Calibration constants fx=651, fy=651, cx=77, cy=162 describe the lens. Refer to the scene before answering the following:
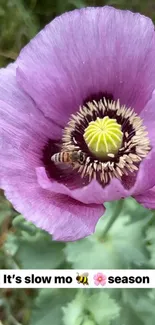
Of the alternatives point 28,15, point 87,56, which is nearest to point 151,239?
point 87,56

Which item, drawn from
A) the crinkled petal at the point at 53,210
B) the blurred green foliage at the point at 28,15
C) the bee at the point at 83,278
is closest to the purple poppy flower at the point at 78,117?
the crinkled petal at the point at 53,210

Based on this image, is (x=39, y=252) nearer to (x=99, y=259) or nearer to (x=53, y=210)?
(x=99, y=259)

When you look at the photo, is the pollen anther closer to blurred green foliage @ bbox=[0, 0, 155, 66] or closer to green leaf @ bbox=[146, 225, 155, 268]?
green leaf @ bbox=[146, 225, 155, 268]

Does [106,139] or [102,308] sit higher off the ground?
[106,139]

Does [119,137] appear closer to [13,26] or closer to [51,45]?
[51,45]

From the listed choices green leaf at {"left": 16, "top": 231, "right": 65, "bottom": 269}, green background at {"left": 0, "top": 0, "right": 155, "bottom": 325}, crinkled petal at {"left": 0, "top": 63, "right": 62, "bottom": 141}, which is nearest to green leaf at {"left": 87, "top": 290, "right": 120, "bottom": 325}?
green background at {"left": 0, "top": 0, "right": 155, "bottom": 325}

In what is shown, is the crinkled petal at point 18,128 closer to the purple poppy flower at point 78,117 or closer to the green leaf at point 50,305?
the purple poppy flower at point 78,117
